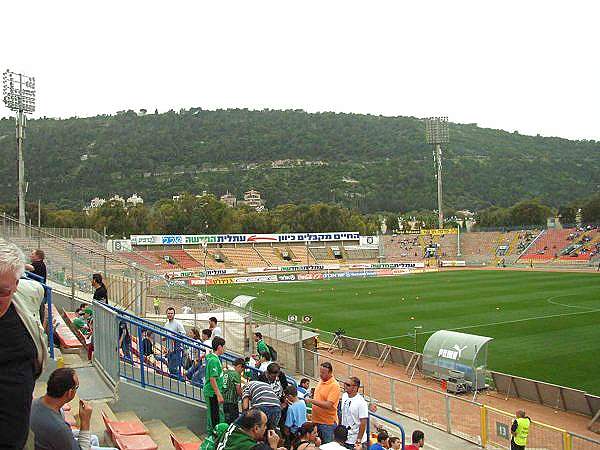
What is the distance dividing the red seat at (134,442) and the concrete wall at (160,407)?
137 cm

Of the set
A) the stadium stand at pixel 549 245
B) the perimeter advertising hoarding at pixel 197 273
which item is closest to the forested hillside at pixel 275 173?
the stadium stand at pixel 549 245

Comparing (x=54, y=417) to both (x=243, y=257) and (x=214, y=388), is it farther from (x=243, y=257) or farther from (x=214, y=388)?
(x=243, y=257)

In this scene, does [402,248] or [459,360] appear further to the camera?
[402,248]

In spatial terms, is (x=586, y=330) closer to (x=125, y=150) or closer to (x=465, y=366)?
(x=465, y=366)

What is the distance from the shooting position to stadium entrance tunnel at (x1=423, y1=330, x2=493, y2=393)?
17.4 meters

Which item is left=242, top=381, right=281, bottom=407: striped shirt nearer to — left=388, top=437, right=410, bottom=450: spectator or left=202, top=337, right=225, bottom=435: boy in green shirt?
left=202, top=337, right=225, bottom=435: boy in green shirt

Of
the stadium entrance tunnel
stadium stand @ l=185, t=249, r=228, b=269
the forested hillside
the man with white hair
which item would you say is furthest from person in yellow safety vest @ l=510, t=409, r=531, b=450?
the forested hillside

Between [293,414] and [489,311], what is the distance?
27179 mm

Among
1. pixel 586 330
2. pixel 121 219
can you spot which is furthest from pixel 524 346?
pixel 121 219

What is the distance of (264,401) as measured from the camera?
6.32 m

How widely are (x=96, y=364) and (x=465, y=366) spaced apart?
1224cm

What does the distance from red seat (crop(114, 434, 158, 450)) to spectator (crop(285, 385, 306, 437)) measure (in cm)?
158

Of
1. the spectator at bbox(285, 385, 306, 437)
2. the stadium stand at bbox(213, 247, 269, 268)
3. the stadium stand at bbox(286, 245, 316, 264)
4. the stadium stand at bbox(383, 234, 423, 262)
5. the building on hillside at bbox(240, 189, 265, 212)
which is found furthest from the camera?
the building on hillside at bbox(240, 189, 265, 212)

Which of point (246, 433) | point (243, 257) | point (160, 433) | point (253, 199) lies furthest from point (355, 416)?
point (253, 199)
